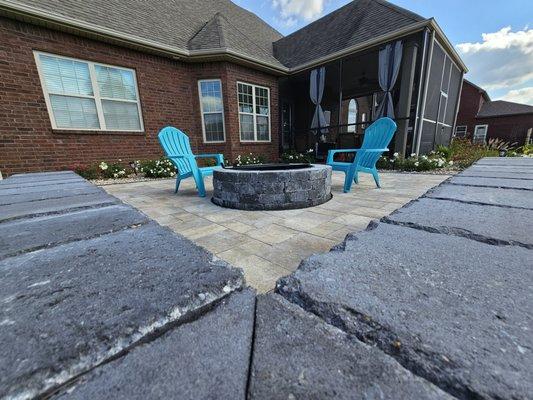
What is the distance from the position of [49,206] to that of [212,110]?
21.4 feet

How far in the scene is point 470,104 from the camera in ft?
61.0

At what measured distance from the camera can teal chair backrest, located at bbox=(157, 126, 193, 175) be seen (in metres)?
3.59

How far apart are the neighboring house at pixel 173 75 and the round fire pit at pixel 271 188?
4.36 m

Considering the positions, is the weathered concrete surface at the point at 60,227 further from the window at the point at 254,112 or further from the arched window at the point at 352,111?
the arched window at the point at 352,111

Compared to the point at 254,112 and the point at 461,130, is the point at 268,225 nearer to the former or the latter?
the point at 254,112

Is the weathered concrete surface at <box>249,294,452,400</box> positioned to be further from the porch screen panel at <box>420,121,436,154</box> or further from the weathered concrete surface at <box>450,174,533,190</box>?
the porch screen panel at <box>420,121,436,154</box>

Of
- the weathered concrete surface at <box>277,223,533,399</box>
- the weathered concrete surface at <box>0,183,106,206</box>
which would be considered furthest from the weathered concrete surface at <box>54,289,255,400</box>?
the weathered concrete surface at <box>0,183,106,206</box>

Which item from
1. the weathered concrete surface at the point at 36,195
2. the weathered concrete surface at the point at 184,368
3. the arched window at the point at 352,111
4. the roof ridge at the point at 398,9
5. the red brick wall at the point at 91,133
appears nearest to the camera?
the weathered concrete surface at the point at 184,368

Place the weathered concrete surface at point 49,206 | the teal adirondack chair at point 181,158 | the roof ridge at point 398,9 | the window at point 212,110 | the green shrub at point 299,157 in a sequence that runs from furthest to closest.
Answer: the green shrub at point 299,157 → the window at point 212,110 → the roof ridge at point 398,9 → the teal adirondack chair at point 181,158 → the weathered concrete surface at point 49,206

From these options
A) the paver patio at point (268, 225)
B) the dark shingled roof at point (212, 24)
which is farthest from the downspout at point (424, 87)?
the paver patio at point (268, 225)

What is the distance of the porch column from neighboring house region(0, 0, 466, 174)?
0.03 metres

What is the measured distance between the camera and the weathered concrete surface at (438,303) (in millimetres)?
271

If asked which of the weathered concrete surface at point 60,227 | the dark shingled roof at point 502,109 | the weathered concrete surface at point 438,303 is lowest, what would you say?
the weathered concrete surface at point 438,303

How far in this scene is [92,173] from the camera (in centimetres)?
519
